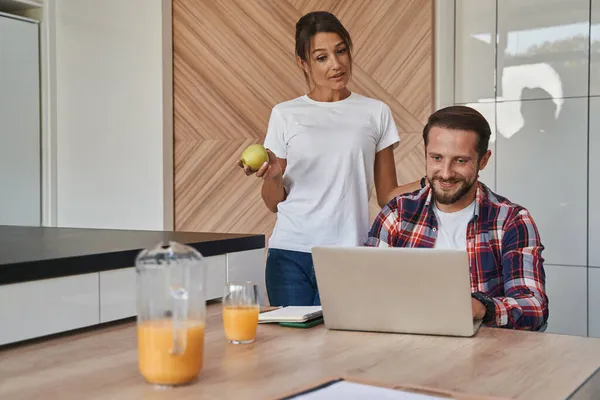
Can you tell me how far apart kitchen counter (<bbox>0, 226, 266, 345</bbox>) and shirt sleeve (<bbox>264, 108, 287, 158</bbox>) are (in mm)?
435

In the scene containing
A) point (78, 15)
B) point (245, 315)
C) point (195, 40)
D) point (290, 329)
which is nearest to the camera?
point (245, 315)

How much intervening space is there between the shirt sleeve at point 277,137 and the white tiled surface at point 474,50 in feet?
3.44

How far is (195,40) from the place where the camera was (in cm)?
→ 382

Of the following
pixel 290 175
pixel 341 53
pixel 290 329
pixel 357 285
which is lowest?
pixel 290 329

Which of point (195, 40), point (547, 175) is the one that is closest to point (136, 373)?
point (547, 175)

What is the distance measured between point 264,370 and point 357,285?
0.35 m

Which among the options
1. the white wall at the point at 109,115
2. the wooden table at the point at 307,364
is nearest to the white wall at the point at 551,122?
the wooden table at the point at 307,364

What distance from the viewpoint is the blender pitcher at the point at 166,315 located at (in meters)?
1.06

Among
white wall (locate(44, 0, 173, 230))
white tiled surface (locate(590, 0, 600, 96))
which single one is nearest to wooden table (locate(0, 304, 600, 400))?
white tiled surface (locate(590, 0, 600, 96))

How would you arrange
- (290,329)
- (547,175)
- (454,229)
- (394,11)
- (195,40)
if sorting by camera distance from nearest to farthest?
(290,329), (454,229), (547,175), (394,11), (195,40)

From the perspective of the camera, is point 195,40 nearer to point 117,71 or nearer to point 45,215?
point 117,71

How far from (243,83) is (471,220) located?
2038 mm

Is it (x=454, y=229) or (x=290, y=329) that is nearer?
(x=290, y=329)

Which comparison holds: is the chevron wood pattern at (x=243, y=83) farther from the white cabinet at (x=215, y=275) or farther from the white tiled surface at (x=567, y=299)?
the white cabinet at (x=215, y=275)
